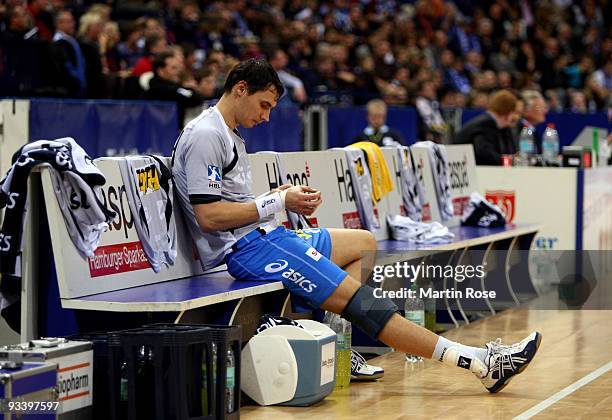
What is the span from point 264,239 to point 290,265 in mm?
202

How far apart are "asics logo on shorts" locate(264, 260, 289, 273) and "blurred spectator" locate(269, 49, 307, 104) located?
9620mm

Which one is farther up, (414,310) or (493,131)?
(493,131)

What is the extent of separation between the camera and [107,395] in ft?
17.2

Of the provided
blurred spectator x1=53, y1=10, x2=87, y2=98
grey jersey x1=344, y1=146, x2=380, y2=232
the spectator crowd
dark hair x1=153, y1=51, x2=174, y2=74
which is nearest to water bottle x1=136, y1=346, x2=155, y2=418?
grey jersey x1=344, y1=146, x2=380, y2=232

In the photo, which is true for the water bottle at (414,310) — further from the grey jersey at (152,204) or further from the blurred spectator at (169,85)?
the blurred spectator at (169,85)

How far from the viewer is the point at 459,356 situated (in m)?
6.14

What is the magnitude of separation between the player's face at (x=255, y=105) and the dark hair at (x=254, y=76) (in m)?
0.03

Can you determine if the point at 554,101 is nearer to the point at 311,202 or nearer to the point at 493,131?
the point at 493,131

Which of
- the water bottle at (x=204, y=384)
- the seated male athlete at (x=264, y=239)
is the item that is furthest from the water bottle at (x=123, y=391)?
the seated male athlete at (x=264, y=239)

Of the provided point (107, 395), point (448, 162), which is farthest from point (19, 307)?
point (448, 162)

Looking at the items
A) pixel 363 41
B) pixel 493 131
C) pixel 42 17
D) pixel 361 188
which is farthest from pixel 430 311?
pixel 363 41

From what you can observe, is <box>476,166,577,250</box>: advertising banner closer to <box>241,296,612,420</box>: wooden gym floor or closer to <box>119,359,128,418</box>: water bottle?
<box>241,296,612,420</box>: wooden gym floor

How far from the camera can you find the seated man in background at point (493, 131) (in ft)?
38.2

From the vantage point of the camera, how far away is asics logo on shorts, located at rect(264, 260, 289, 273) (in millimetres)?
6246
